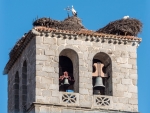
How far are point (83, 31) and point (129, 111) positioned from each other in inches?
105

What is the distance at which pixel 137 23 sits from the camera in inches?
1613

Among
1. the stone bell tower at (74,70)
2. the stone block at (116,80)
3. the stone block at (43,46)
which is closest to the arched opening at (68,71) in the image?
the stone bell tower at (74,70)

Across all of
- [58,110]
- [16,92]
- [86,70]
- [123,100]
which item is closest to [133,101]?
[123,100]

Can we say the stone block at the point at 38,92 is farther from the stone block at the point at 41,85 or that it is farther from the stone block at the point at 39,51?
the stone block at the point at 39,51

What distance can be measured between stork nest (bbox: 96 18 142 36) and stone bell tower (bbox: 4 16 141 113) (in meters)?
0.05

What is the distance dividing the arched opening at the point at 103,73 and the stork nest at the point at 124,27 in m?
0.86

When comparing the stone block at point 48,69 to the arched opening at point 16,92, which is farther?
the arched opening at point 16,92

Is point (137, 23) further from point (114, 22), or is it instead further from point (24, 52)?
point (24, 52)

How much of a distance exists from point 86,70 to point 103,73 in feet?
2.15

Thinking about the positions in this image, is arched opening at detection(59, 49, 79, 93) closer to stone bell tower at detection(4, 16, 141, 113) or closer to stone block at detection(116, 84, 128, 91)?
stone bell tower at detection(4, 16, 141, 113)

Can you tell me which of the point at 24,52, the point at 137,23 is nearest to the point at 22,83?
the point at 24,52

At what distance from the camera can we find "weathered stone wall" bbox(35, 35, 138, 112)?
39.3 m

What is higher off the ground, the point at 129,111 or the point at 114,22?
the point at 114,22

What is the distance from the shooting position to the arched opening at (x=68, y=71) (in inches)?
1571
